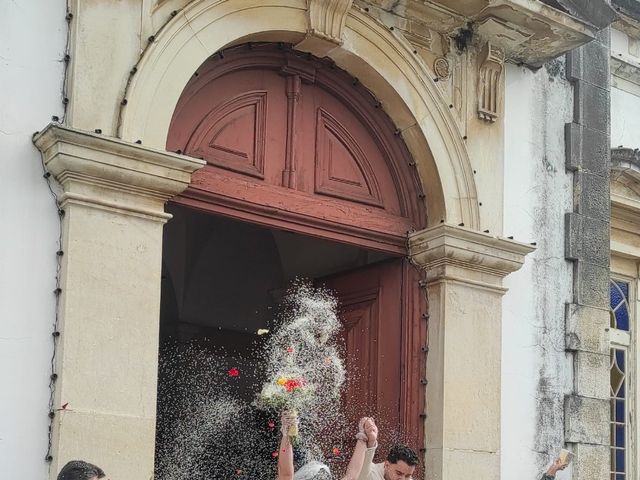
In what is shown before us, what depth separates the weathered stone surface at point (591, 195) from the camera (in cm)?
966

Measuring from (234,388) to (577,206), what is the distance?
3.21 metres

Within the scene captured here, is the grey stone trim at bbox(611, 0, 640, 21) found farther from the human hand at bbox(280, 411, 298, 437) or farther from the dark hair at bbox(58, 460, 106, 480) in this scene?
the dark hair at bbox(58, 460, 106, 480)

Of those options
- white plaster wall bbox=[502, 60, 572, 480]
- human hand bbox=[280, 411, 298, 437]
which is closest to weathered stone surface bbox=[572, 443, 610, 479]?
white plaster wall bbox=[502, 60, 572, 480]

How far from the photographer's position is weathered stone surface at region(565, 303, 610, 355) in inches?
370

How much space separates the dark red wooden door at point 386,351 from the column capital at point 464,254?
21 centimetres

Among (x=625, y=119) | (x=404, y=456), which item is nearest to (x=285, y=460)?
(x=404, y=456)

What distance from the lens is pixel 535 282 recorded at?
9.27 metres

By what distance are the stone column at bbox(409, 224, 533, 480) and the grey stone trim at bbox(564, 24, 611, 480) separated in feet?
2.69

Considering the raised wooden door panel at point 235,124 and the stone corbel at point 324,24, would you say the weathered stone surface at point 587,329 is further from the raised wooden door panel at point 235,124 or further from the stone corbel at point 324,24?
the stone corbel at point 324,24

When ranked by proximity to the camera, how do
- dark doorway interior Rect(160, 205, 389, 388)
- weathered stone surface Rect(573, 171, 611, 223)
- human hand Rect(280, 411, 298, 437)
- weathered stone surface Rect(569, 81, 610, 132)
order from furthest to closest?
1. dark doorway interior Rect(160, 205, 389, 388)
2. weathered stone surface Rect(569, 81, 610, 132)
3. weathered stone surface Rect(573, 171, 611, 223)
4. human hand Rect(280, 411, 298, 437)

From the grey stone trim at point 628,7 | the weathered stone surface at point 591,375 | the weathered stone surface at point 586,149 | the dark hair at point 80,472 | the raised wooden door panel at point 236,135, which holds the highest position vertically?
the grey stone trim at point 628,7

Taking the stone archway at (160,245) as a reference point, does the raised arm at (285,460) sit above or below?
below

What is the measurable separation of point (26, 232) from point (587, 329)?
4397 millimetres

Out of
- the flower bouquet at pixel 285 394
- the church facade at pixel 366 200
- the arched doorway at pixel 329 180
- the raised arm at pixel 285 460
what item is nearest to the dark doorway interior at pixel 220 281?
the church facade at pixel 366 200
